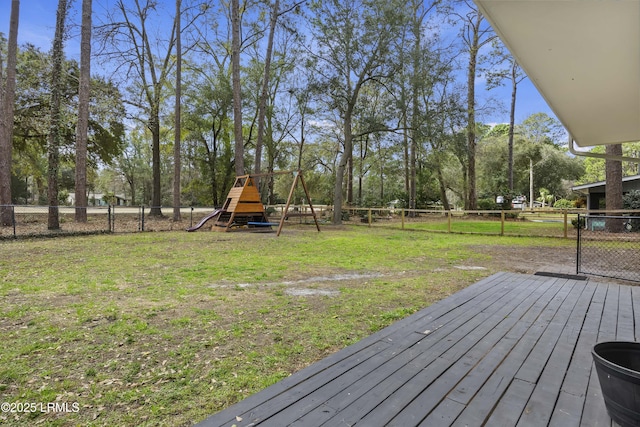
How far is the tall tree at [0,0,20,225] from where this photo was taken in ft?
29.9

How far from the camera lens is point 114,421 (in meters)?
1.65

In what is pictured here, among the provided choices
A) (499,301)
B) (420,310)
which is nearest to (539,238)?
(499,301)

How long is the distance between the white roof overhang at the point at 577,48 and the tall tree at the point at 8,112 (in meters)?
12.6

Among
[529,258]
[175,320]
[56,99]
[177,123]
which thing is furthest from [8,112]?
[529,258]

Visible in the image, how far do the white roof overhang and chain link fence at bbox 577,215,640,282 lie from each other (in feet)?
8.15

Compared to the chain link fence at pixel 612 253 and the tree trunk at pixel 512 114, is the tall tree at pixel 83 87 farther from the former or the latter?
the tree trunk at pixel 512 114


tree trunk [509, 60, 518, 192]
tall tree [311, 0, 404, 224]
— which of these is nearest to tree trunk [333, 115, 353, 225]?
tall tree [311, 0, 404, 224]

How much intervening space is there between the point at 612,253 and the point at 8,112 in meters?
16.2

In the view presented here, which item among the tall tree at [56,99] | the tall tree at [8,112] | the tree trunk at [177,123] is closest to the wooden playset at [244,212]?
the tree trunk at [177,123]

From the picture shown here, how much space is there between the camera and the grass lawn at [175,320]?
1.88 metres

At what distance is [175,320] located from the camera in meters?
3.05

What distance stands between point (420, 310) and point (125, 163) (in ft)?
135

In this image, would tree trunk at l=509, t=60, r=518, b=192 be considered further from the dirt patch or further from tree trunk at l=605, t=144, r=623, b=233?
the dirt patch

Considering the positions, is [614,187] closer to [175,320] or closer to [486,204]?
[486,204]
